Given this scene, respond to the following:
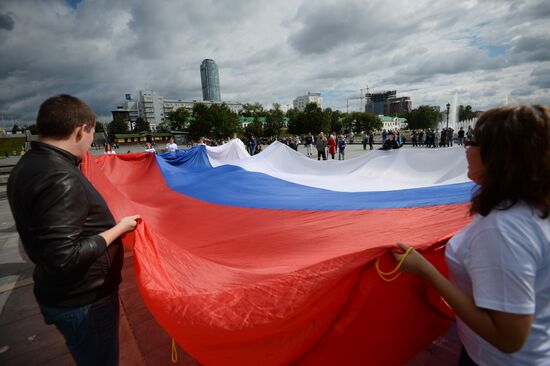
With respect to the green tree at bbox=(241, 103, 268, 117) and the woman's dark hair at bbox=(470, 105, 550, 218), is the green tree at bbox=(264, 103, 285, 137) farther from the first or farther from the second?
the woman's dark hair at bbox=(470, 105, 550, 218)

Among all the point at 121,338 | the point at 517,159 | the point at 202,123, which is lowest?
the point at 121,338

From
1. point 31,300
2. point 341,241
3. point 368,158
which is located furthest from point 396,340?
point 31,300

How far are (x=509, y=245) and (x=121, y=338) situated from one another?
2.95 meters

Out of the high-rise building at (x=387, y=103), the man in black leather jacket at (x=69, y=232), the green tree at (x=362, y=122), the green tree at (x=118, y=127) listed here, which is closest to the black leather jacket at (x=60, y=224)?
the man in black leather jacket at (x=69, y=232)

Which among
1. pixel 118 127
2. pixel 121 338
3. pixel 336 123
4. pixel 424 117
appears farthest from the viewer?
pixel 118 127

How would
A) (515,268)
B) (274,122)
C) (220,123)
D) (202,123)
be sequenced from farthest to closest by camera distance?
(274,122), (220,123), (202,123), (515,268)

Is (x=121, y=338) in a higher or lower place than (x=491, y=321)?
lower

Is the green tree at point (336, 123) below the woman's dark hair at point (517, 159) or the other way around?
the other way around

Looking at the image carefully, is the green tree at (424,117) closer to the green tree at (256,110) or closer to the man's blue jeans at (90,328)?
the green tree at (256,110)

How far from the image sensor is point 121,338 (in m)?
2.59

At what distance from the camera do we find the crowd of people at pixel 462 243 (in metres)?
0.78

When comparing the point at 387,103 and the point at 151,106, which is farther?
the point at 387,103

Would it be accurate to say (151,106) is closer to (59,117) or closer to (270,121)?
(270,121)

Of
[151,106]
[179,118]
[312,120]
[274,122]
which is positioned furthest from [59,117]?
[151,106]
